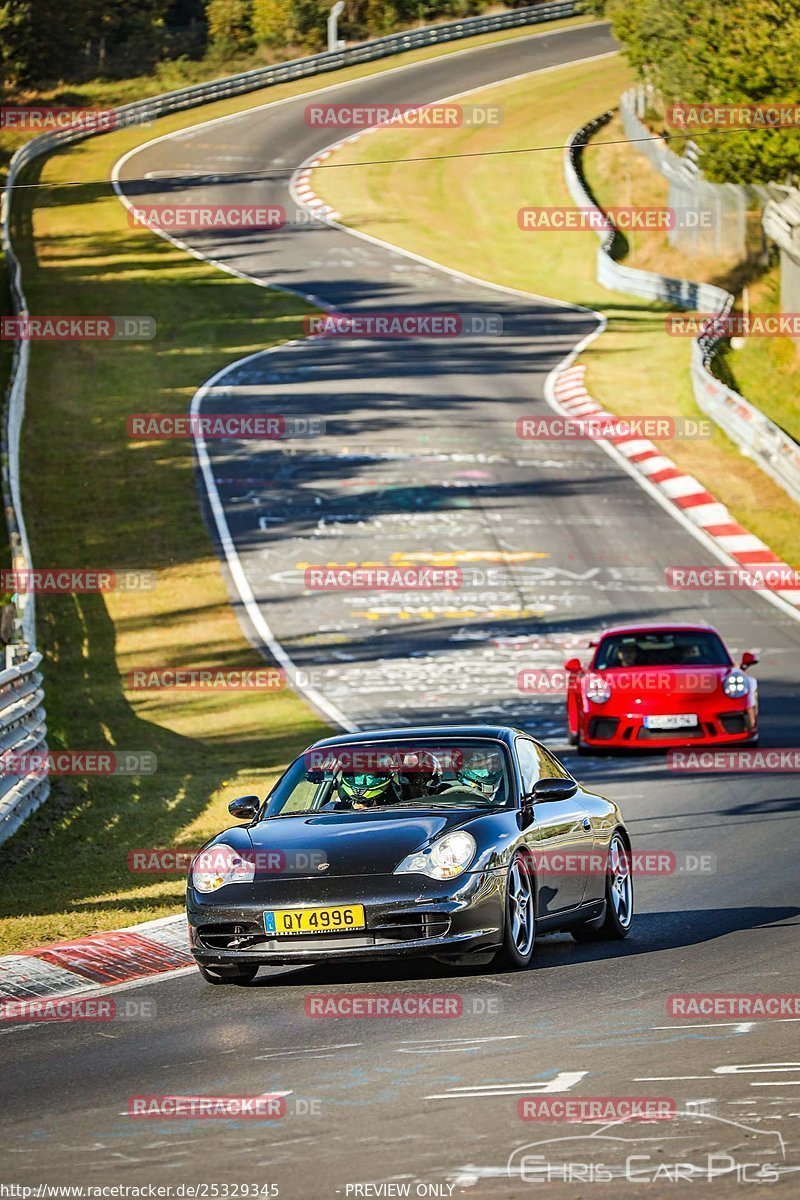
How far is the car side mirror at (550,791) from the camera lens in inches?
394

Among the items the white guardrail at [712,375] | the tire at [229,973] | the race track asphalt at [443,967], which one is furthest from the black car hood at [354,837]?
the white guardrail at [712,375]

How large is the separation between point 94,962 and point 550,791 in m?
2.58

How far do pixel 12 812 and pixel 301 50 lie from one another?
76.8m

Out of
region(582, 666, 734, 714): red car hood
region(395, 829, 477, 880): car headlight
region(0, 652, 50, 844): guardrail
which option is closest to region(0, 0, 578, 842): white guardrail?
region(0, 652, 50, 844): guardrail

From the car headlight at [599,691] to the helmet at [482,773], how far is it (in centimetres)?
961

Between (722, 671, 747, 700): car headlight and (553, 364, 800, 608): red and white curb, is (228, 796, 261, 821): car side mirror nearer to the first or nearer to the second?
(722, 671, 747, 700): car headlight

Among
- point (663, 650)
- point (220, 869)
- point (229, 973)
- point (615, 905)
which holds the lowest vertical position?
point (663, 650)

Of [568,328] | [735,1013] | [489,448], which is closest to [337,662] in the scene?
[489,448]

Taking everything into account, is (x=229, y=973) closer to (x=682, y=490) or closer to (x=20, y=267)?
(x=682, y=490)

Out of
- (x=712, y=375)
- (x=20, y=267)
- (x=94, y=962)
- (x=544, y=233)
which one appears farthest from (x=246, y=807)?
(x=544, y=233)

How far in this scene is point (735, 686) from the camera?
1952 centimetres

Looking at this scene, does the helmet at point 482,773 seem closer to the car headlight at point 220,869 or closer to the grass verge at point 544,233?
the car headlight at point 220,869

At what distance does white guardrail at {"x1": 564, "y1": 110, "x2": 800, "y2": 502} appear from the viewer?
3503 cm

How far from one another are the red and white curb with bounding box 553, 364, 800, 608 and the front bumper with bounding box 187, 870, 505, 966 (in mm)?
20948
